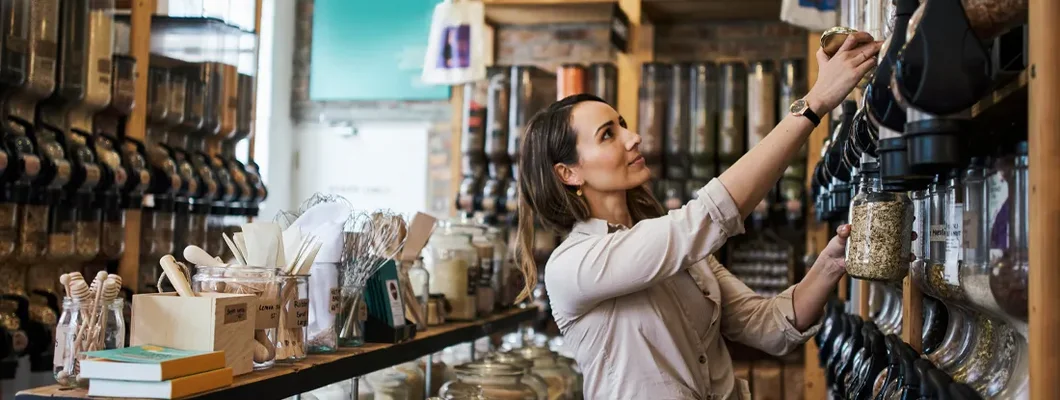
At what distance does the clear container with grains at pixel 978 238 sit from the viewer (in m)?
0.95

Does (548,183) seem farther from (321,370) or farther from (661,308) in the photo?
(321,370)

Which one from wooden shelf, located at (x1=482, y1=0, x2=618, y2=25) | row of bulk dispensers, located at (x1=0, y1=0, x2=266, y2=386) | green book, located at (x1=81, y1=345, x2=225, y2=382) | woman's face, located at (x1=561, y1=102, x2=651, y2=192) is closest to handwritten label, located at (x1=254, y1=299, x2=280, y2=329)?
green book, located at (x1=81, y1=345, x2=225, y2=382)

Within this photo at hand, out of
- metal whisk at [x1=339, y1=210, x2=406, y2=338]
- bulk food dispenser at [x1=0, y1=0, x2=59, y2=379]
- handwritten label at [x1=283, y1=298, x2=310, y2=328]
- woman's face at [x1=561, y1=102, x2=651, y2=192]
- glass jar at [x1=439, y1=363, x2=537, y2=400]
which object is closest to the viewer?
handwritten label at [x1=283, y1=298, x2=310, y2=328]

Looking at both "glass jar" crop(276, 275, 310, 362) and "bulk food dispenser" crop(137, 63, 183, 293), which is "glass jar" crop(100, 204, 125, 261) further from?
"glass jar" crop(276, 275, 310, 362)

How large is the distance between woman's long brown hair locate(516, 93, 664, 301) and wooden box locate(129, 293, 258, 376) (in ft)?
1.95

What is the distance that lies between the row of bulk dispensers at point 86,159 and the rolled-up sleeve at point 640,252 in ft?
5.17

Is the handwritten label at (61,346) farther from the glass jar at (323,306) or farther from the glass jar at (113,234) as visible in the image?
the glass jar at (113,234)

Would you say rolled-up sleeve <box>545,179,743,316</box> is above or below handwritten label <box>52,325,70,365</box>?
above

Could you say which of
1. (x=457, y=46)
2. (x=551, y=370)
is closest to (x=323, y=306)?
(x=551, y=370)

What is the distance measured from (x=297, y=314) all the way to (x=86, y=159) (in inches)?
53.9

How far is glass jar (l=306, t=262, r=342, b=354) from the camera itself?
1.89 metres

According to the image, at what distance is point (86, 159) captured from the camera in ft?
9.14

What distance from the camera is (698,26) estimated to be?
4.62 meters

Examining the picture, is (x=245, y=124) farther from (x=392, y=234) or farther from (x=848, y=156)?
(x=848, y=156)
